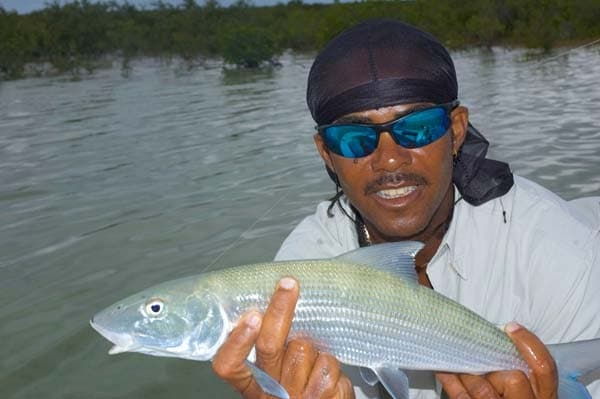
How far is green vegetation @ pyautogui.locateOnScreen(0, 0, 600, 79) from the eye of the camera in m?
34.6

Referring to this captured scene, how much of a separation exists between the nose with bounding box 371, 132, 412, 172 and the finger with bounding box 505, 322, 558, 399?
855mm

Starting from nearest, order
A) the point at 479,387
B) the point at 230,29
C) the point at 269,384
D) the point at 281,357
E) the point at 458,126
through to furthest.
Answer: the point at 269,384 < the point at 281,357 < the point at 479,387 < the point at 458,126 < the point at 230,29

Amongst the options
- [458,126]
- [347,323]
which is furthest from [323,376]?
[458,126]

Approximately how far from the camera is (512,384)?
2.57 m

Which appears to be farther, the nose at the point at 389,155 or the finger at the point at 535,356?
the nose at the point at 389,155

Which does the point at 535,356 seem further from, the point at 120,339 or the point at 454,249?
→ the point at 120,339

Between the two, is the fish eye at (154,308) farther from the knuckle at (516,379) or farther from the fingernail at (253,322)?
the knuckle at (516,379)

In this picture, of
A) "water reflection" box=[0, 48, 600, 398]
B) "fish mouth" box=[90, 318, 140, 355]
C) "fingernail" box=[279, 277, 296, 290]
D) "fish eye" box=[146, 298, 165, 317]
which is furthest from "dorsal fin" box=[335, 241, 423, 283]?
"water reflection" box=[0, 48, 600, 398]

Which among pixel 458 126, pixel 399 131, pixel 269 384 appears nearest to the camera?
pixel 269 384

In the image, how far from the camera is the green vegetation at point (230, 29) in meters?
34.6

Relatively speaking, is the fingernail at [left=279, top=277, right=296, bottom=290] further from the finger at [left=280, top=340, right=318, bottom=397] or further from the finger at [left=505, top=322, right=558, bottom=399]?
the finger at [left=505, top=322, right=558, bottom=399]

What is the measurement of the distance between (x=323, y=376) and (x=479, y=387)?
62 centimetres

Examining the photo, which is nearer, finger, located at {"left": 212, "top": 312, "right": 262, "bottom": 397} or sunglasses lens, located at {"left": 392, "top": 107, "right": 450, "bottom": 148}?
finger, located at {"left": 212, "top": 312, "right": 262, "bottom": 397}

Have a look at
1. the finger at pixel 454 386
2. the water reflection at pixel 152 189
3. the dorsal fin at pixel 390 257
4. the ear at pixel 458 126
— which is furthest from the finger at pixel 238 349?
the water reflection at pixel 152 189
